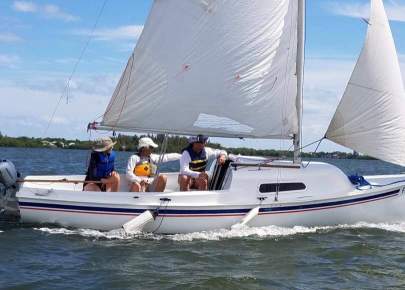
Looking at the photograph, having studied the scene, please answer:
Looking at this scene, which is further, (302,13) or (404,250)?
(302,13)

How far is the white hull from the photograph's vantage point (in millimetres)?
12102

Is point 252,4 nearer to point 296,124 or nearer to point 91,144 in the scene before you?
point 296,124

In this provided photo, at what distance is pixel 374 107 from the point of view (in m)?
12.8

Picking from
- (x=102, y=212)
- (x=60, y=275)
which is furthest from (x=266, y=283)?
(x=102, y=212)

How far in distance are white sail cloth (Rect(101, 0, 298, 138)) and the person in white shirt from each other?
1.94 feet

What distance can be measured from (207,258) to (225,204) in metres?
2.00

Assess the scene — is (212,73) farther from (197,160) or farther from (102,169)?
(102,169)

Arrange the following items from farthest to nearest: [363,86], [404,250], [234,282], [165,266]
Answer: [363,86] < [404,250] < [165,266] < [234,282]

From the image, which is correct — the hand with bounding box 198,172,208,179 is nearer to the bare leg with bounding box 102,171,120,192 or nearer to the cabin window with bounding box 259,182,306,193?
the cabin window with bounding box 259,182,306,193

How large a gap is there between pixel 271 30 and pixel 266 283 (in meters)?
5.99

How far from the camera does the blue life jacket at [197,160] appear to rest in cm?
1287

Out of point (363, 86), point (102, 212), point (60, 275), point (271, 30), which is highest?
point (271, 30)

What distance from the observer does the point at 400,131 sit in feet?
42.4

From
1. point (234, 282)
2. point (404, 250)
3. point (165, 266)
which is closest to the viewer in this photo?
point (234, 282)
